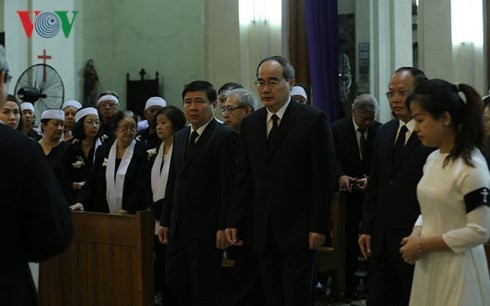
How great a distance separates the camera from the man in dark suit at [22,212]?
7.69 feet

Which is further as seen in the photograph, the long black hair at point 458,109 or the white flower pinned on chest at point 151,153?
the white flower pinned on chest at point 151,153

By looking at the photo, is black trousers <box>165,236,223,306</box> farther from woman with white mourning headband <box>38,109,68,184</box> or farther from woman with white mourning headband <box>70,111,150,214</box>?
woman with white mourning headband <box>38,109,68,184</box>

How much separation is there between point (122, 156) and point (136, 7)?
25.5 feet

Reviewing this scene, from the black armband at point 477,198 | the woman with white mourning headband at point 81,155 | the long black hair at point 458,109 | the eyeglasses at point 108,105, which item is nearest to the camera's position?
the black armband at point 477,198

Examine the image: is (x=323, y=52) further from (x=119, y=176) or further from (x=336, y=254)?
(x=119, y=176)

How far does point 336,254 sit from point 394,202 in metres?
2.32

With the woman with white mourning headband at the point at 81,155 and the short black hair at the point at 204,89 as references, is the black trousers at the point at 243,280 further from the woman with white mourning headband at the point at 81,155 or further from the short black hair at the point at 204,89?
the woman with white mourning headband at the point at 81,155

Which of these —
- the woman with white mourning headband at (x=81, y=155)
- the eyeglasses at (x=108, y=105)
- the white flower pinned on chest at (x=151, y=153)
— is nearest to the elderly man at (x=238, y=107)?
the white flower pinned on chest at (x=151, y=153)

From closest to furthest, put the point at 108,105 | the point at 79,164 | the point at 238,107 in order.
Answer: the point at 238,107 → the point at 79,164 → the point at 108,105

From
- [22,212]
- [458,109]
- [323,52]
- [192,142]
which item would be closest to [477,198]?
[458,109]

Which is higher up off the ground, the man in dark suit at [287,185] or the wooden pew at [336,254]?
the man in dark suit at [287,185]

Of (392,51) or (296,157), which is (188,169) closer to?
(296,157)

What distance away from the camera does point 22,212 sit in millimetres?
2379

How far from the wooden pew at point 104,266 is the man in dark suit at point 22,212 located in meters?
2.18
